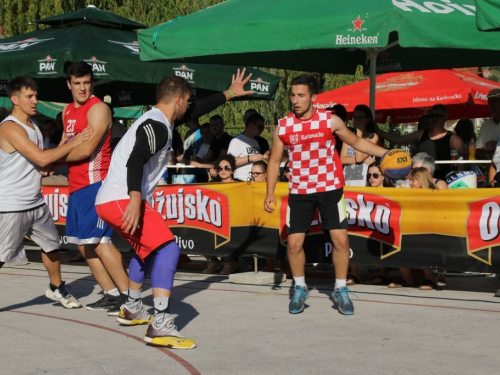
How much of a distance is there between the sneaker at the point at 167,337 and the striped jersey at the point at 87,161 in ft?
6.45

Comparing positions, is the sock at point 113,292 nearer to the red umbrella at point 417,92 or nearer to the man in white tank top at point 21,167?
the man in white tank top at point 21,167

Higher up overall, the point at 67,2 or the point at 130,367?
the point at 67,2

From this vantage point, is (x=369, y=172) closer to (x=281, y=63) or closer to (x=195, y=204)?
(x=195, y=204)

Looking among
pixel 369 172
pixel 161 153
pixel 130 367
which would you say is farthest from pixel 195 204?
pixel 130 367

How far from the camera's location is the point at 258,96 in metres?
14.7

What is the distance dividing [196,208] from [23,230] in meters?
3.24

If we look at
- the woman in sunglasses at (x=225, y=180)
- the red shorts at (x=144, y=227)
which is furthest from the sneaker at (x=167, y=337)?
the woman in sunglasses at (x=225, y=180)

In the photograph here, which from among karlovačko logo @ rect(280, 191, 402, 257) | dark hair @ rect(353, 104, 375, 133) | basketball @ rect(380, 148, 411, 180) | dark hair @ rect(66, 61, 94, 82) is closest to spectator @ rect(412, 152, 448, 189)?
karlovačko logo @ rect(280, 191, 402, 257)

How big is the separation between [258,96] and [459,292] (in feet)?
20.9

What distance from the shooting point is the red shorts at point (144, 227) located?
22.3 feet

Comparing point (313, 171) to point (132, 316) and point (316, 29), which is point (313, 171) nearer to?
point (316, 29)

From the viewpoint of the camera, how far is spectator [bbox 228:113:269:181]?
11477mm

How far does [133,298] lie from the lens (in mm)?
7410

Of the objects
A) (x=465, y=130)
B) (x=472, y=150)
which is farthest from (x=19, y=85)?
(x=465, y=130)
